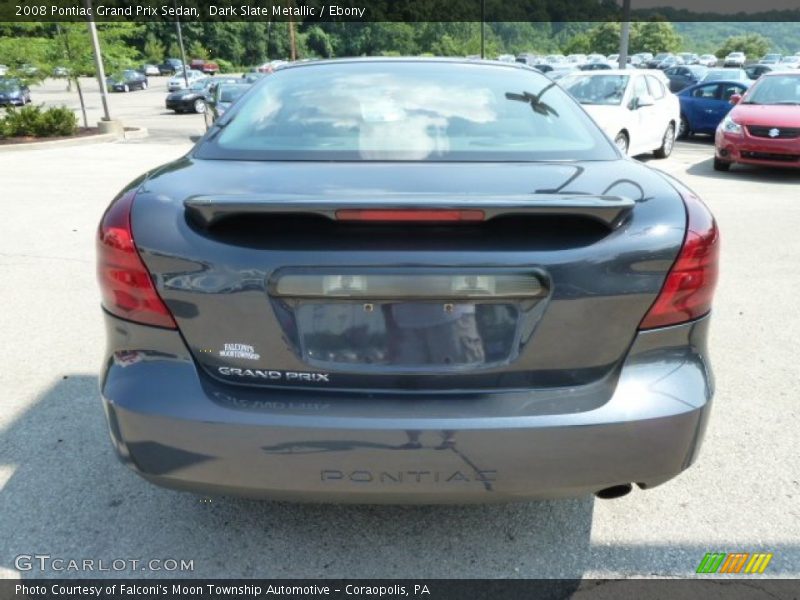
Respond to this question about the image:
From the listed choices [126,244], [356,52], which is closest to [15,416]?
[126,244]

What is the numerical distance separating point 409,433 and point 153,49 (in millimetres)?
78245

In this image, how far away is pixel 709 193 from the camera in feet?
30.3

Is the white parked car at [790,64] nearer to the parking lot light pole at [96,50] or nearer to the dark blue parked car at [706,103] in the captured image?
the dark blue parked car at [706,103]

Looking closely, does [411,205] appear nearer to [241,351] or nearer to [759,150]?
[241,351]

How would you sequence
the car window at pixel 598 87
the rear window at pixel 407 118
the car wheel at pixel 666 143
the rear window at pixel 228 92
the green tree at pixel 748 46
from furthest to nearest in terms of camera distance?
the green tree at pixel 748 46 < the rear window at pixel 228 92 < the car wheel at pixel 666 143 < the car window at pixel 598 87 < the rear window at pixel 407 118

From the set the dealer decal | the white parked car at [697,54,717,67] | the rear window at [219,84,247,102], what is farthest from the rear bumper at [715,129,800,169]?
the white parked car at [697,54,717,67]

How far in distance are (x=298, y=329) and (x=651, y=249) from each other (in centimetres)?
101

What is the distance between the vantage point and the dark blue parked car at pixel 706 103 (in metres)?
15.5

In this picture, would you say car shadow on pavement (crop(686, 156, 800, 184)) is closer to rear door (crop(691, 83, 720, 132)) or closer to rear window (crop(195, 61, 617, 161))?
rear door (crop(691, 83, 720, 132))

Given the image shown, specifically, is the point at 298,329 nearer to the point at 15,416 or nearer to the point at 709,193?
the point at 15,416

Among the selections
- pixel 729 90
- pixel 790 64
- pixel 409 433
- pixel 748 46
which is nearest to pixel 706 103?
pixel 729 90

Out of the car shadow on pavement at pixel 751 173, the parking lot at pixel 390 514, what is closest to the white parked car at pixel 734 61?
the car shadow on pavement at pixel 751 173

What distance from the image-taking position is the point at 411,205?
175cm

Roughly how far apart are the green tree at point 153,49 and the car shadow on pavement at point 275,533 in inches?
2947
